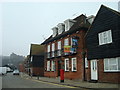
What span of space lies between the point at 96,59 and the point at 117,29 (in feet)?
14.1

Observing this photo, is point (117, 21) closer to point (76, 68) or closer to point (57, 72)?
point (76, 68)

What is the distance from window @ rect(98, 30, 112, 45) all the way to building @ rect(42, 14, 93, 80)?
364 cm

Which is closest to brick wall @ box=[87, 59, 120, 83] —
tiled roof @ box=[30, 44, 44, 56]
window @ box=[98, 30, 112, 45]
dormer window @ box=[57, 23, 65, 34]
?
window @ box=[98, 30, 112, 45]

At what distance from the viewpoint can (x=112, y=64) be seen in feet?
57.8

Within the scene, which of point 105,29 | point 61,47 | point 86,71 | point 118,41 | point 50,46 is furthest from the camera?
point 50,46

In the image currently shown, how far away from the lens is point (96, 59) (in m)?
19.6

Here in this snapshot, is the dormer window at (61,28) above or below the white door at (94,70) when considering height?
above

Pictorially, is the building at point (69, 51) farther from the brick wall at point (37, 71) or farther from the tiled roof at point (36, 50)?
the tiled roof at point (36, 50)

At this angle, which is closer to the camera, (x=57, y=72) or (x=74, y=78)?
(x=74, y=78)

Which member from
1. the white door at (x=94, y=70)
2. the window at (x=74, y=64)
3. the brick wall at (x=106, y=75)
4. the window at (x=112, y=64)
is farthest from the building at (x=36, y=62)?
the window at (x=112, y=64)

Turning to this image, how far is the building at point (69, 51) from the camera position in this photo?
23.3 meters

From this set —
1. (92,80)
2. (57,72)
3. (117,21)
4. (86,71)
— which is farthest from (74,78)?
(117,21)

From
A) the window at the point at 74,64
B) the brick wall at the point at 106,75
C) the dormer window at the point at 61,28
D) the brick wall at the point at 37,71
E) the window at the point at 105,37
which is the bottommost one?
the brick wall at the point at 37,71

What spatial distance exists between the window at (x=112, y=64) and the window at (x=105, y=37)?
6.42 ft
